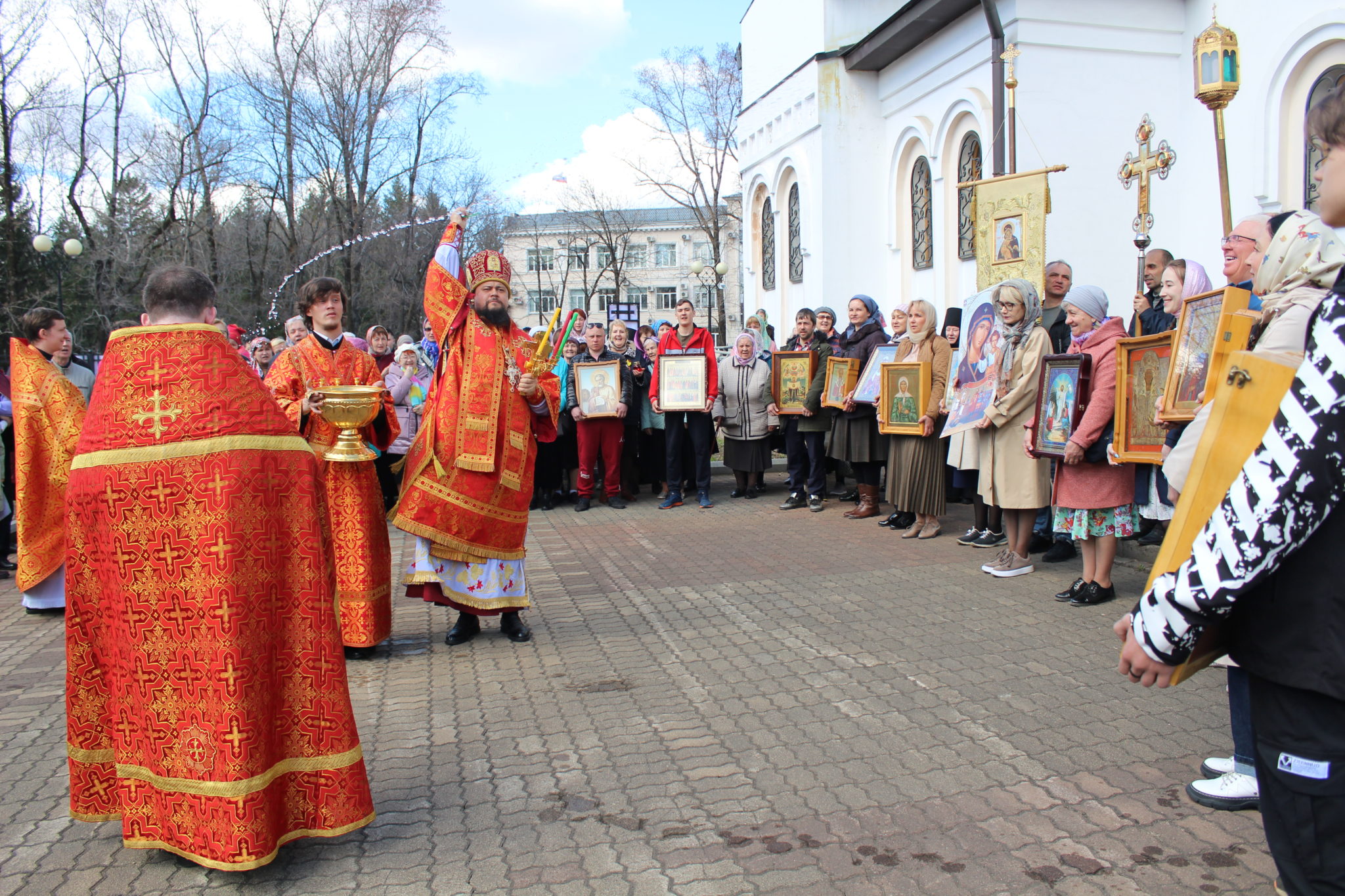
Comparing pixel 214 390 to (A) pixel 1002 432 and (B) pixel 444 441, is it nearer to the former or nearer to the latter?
(B) pixel 444 441

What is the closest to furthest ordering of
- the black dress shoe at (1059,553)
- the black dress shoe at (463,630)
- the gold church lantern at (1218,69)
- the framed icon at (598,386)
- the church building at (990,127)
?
the black dress shoe at (463,630) < the gold church lantern at (1218,69) < the black dress shoe at (1059,553) < the church building at (990,127) < the framed icon at (598,386)

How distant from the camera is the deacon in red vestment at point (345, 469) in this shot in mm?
5578

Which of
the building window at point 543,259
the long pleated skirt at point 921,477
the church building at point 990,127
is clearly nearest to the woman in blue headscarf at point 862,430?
the long pleated skirt at point 921,477

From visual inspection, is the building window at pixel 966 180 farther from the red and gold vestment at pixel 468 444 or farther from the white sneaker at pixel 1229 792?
the white sneaker at pixel 1229 792

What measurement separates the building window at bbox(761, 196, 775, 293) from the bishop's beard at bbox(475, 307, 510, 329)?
1807 centimetres

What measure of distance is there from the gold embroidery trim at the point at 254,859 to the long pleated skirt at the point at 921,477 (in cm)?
685

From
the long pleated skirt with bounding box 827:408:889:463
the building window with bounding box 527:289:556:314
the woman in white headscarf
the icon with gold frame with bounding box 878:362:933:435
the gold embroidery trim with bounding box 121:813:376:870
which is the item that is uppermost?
the building window with bounding box 527:289:556:314

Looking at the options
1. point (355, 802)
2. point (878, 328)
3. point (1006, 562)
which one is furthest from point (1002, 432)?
point (355, 802)

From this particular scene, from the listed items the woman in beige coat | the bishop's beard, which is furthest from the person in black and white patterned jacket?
the woman in beige coat

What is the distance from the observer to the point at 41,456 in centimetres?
741

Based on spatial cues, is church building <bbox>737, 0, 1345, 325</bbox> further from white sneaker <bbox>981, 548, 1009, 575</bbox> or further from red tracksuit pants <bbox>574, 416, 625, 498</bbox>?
white sneaker <bbox>981, 548, 1009, 575</bbox>

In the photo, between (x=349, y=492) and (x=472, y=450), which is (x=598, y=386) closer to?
(x=472, y=450)

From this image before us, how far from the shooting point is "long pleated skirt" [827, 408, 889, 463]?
10.4m

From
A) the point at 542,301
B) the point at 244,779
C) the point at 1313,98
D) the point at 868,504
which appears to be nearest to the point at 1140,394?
the point at 868,504
